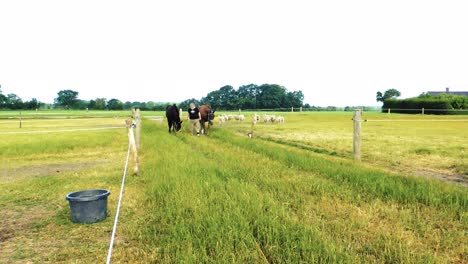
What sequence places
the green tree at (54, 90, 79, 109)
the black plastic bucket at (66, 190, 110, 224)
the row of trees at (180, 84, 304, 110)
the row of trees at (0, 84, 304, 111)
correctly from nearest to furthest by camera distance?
1. the black plastic bucket at (66, 190, 110, 224)
2. the row of trees at (0, 84, 304, 111)
3. the row of trees at (180, 84, 304, 110)
4. the green tree at (54, 90, 79, 109)

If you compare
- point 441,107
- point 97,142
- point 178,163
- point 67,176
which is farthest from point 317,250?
point 441,107

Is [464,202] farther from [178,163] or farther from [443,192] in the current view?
[178,163]

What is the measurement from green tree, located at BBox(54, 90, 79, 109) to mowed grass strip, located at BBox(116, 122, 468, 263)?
464 feet

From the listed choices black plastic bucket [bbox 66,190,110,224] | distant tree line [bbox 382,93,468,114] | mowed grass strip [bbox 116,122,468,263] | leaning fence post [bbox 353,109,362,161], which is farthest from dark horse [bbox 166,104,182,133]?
distant tree line [bbox 382,93,468,114]

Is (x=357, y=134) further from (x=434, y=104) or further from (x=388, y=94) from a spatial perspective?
(x=388, y=94)

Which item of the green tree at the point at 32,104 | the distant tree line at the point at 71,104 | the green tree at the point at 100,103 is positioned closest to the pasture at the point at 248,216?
the distant tree line at the point at 71,104

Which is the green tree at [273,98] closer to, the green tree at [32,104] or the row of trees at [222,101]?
the row of trees at [222,101]

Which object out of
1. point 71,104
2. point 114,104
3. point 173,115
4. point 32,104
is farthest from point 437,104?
point 71,104

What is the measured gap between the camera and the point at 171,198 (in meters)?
5.81

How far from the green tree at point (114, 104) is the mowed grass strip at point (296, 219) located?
119840 mm

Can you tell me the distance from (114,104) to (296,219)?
12715 centimetres

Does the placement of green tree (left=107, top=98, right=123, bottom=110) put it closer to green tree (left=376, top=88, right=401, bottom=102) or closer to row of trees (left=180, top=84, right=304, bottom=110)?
row of trees (left=180, top=84, right=304, bottom=110)

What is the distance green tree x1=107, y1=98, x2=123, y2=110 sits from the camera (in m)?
121

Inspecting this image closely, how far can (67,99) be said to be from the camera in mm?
138000
